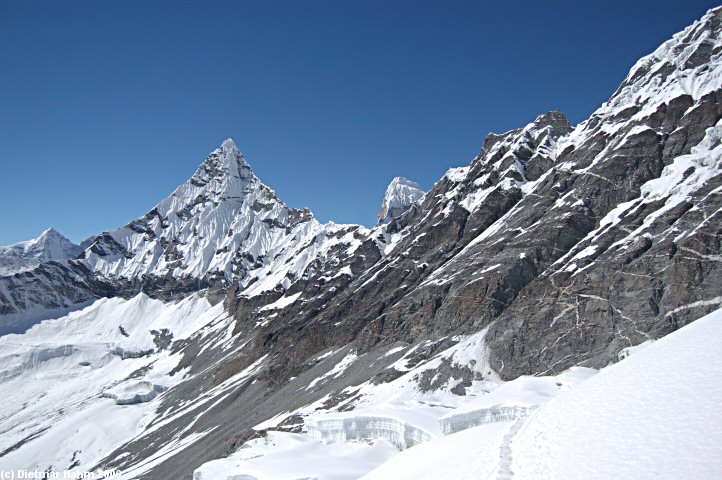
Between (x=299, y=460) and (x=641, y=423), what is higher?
(x=641, y=423)

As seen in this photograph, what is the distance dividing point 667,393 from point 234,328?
190301mm

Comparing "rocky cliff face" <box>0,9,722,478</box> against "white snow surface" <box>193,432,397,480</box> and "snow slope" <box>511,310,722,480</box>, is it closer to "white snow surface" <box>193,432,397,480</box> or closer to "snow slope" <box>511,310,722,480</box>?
"white snow surface" <box>193,432,397,480</box>

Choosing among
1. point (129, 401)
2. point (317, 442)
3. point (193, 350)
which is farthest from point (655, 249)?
point (193, 350)

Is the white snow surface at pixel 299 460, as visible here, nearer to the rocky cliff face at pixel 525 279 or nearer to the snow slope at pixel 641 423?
the rocky cliff face at pixel 525 279

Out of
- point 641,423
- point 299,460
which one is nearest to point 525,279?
point 299,460

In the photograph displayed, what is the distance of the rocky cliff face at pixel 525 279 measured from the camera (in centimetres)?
6838

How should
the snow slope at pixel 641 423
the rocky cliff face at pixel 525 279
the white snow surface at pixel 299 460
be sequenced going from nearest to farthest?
the snow slope at pixel 641 423 → the white snow surface at pixel 299 460 → the rocky cliff face at pixel 525 279

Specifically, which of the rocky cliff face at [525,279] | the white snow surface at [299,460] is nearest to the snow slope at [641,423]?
the white snow surface at [299,460]

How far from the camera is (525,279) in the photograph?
90.8m

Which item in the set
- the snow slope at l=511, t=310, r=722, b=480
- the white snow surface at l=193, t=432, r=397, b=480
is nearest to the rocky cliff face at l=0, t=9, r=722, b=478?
the white snow surface at l=193, t=432, r=397, b=480

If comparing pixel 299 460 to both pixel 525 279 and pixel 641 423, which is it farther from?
pixel 525 279

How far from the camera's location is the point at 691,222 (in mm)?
69000

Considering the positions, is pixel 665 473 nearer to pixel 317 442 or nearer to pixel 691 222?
pixel 317 442

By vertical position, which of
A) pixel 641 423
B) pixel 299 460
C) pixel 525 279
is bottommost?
pixel 299 460
